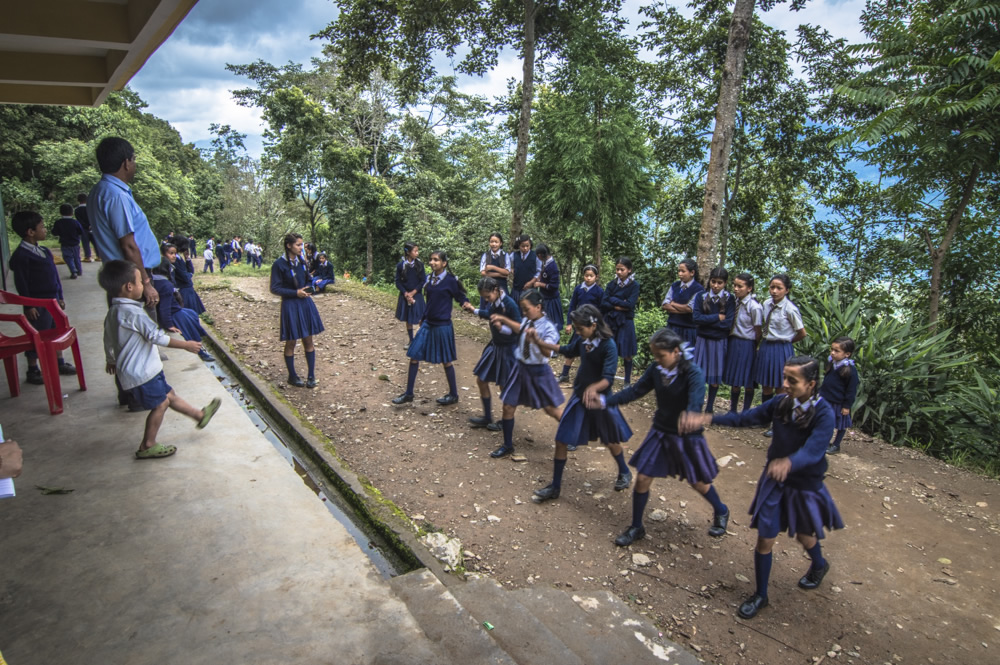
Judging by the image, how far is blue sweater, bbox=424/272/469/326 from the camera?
20.9ft

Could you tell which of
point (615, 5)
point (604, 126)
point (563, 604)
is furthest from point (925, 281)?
point (563, 604)

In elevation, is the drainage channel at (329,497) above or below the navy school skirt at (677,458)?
below

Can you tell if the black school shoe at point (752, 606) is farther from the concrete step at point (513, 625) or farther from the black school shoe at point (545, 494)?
the black school shoe at point (545, 494)

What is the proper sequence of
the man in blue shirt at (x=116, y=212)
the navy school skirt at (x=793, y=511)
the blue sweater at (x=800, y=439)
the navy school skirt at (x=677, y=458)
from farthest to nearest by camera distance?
the man in blue shirt at (x=116, y=212)
the navy school skirt at (x=677, y=458)
the navy school skirt at (x=793, y=511)
the blue sweater at (x=800, y=439)

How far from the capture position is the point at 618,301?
7242 millimetres

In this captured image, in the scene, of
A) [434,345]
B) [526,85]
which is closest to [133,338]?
[434,345]

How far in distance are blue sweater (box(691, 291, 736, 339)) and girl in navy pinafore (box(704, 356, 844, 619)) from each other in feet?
9.85

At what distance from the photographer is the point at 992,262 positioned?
8672 millimetres

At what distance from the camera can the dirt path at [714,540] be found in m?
3.31

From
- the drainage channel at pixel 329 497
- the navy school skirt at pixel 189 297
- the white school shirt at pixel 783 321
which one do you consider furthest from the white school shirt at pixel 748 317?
the navy school skirt at pixel 189 297

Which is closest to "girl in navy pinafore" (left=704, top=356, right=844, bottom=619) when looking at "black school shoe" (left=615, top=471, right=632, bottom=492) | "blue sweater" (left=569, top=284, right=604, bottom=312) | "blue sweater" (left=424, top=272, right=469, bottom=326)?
"black school shoe" (left=615, top=471, right=632, bottom=492)

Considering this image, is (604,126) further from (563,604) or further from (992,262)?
(563,604)

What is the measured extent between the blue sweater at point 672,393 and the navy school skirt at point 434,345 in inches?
107

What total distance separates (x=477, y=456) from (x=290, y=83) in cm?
2643
